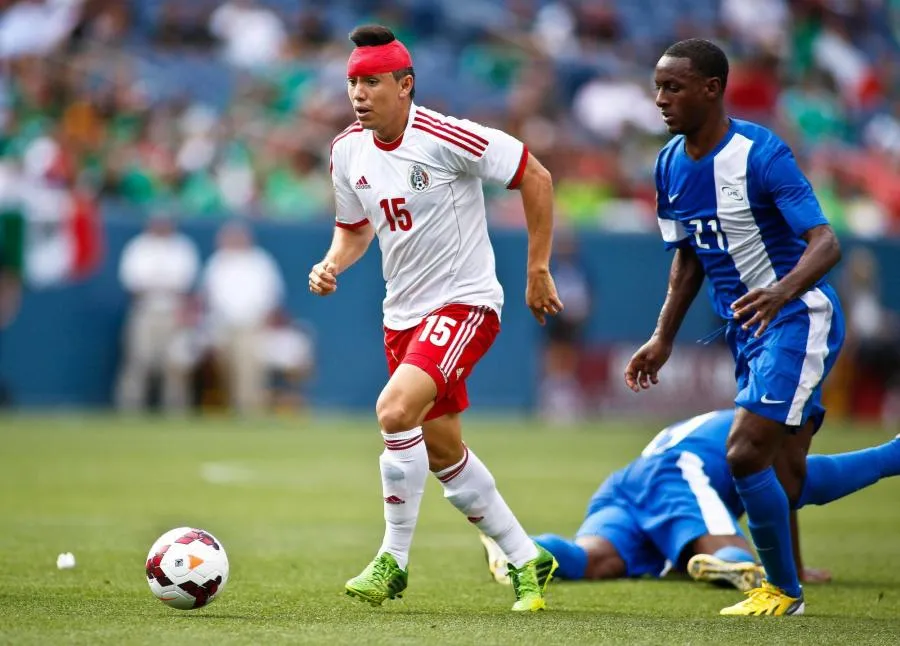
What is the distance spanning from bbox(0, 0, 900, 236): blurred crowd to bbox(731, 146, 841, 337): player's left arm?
13.1 metres

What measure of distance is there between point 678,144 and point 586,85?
16.4 meters

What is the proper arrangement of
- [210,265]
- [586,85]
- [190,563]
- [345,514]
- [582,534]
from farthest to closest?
1. [586,85]
2. [210,265]
3. [345,514]
4. [582,534]
5. [190,563]

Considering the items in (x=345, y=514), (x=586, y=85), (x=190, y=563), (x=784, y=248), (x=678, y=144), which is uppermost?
(x=586, y=85)

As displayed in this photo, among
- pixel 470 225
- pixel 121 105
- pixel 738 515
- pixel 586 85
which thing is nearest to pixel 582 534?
pixel 738 515

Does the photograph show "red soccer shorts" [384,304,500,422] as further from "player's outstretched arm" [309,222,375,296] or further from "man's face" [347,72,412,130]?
"man's face" [347,72,412,130]

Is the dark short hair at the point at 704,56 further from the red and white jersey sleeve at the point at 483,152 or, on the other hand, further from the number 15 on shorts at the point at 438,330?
the number 15 on shorts at the point at 438,330

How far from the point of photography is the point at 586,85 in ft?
73.7

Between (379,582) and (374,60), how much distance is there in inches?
83.9

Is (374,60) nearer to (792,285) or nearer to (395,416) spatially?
(395,416)

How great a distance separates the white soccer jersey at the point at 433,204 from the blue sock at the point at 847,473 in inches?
67.2

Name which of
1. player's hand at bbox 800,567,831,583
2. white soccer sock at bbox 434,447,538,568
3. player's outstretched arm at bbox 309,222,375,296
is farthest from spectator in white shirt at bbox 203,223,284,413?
white soccer sock at bbox 434,447,538,568

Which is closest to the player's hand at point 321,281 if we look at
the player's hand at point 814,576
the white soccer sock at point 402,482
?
the white soccer sock at point 402,482

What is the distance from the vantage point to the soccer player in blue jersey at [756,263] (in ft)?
19.1

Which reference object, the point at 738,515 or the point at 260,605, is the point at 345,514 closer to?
the point at 738,515
